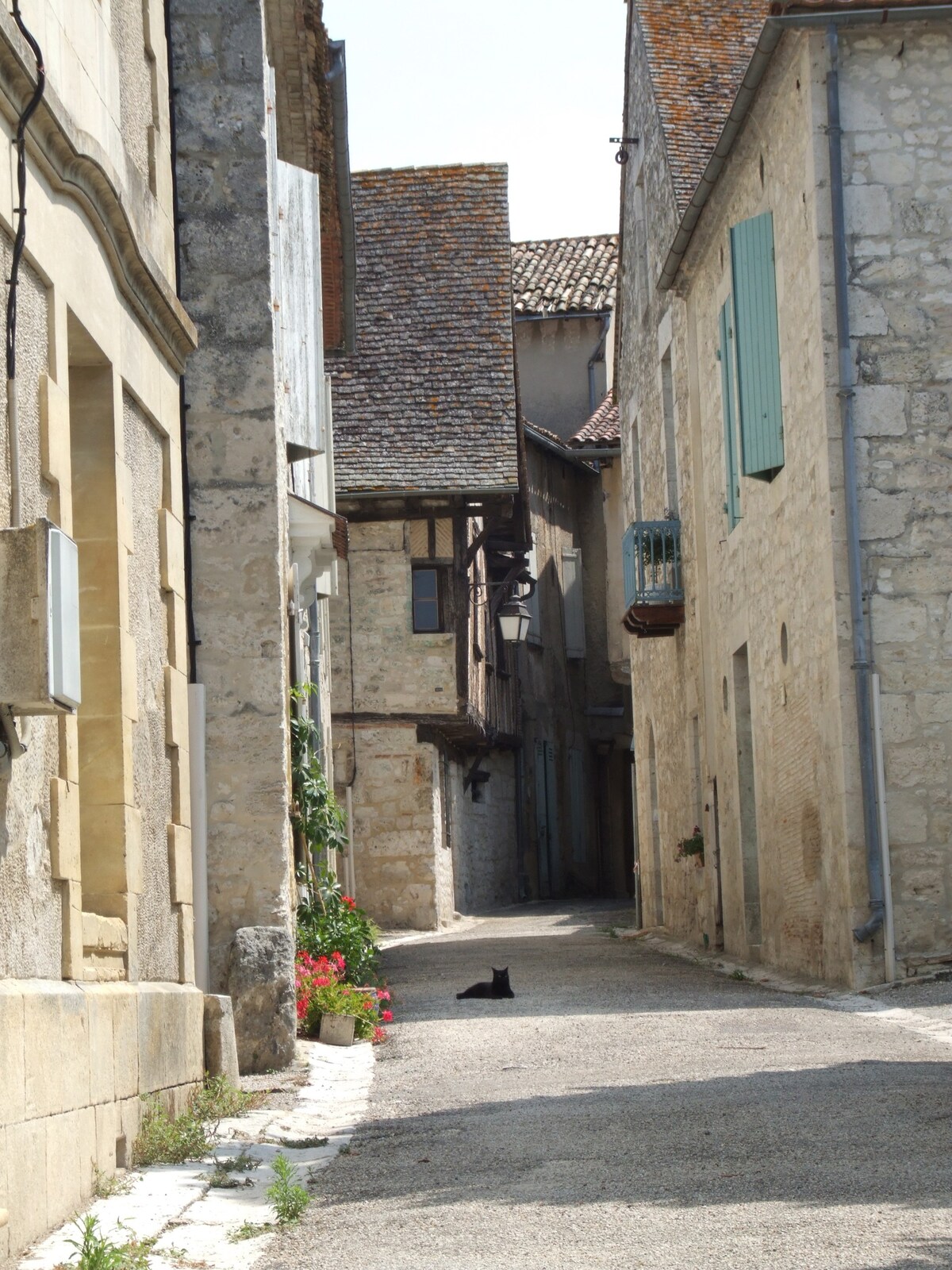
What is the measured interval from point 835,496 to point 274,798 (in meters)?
4.25

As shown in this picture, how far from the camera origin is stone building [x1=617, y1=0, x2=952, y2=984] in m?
11.4

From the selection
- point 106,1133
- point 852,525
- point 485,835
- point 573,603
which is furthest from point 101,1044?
point 573,603

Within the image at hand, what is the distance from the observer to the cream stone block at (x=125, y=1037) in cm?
571

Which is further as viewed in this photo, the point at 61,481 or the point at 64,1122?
the point at 61,481

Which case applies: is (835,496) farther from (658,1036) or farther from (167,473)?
(167,473)

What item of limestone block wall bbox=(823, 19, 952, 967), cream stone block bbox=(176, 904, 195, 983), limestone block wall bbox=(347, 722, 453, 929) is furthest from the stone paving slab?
limestone block wall bbox=(347, 722, 453, 929)

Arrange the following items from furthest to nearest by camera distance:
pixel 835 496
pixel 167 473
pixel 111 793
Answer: pixel 835 496 → pixel 167 473 → pixel 111 793

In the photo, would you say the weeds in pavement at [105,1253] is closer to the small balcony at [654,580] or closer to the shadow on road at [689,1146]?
the shadow on road at [689,1146]

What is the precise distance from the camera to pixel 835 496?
11.6 metres

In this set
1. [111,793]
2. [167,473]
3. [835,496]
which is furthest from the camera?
[835,496]

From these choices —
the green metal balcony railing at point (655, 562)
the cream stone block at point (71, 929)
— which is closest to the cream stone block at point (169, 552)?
the cream stone block at point (71, 929)

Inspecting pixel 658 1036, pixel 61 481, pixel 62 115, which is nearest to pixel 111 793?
pixel 61 481

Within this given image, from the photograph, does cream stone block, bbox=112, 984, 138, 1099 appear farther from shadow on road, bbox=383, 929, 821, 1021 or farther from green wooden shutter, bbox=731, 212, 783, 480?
green wooden shutter, bbox=731, 212, 783, 480

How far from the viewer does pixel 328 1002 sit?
9742 millimetres
